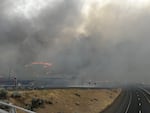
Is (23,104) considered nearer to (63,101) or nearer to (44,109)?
(44,109)

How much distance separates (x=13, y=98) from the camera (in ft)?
136

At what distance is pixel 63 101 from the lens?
4756 centimetres

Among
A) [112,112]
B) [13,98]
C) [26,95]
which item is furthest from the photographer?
[26,95]

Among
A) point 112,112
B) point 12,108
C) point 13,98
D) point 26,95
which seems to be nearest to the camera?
point 12,108

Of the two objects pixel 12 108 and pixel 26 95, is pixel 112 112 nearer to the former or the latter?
pixel 26 95

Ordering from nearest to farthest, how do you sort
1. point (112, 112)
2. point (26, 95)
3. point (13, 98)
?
point (112, 112)
point (13, 98)
point (26, 95)

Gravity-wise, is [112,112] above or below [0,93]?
below

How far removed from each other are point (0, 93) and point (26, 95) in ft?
18.8

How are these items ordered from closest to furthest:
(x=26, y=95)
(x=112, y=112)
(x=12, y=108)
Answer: (x=12, y=108) < (x=112, y=112) < (x=26, y=95)

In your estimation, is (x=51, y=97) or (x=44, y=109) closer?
(x=44, y=109)

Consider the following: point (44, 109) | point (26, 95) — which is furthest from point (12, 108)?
point (26, 95)

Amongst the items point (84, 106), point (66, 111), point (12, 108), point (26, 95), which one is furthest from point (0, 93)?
point (12, 108)

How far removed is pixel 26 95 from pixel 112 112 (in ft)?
43.5

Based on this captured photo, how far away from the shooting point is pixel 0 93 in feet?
131
